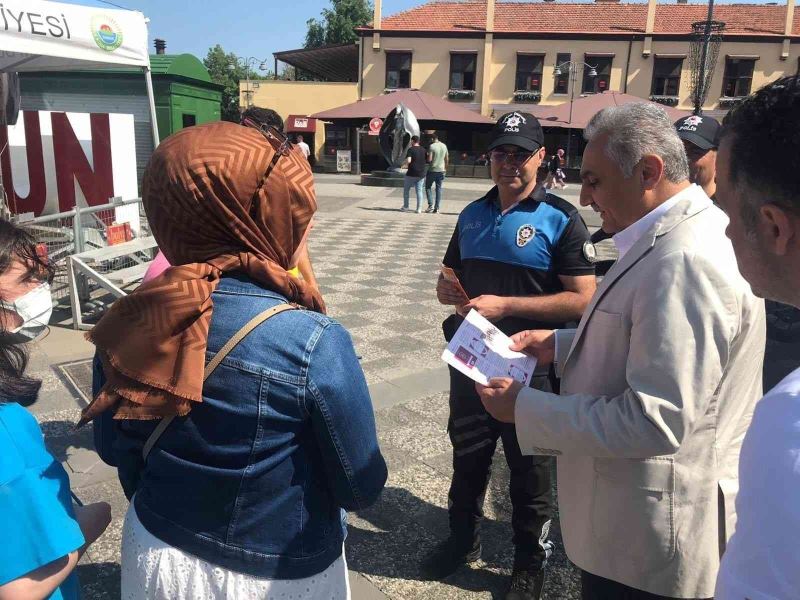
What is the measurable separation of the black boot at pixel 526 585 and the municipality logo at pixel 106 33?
6.05 meters

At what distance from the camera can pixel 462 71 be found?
3081 centimetres

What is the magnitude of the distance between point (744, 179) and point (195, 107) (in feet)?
64.5

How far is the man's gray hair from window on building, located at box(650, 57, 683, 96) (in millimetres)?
32454

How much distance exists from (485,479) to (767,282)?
1.90 m

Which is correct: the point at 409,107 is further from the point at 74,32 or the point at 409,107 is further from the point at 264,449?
the point at 264,449

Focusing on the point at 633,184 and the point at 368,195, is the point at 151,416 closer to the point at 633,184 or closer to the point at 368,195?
the point at 633,184

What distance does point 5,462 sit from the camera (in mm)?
1041

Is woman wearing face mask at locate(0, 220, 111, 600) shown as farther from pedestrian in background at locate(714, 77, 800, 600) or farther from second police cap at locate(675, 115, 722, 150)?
second police cap at locate(675, 115, 722, 150)

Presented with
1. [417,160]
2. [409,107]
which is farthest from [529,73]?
[417,160]

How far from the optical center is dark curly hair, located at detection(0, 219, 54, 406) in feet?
3.73

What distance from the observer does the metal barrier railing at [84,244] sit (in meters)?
5.36

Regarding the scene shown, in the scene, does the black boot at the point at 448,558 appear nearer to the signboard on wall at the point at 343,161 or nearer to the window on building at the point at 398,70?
the signboard on wall at the point at 343,161

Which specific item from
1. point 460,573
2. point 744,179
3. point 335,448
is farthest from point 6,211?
point 744,179

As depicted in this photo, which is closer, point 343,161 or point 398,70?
point 343,161
